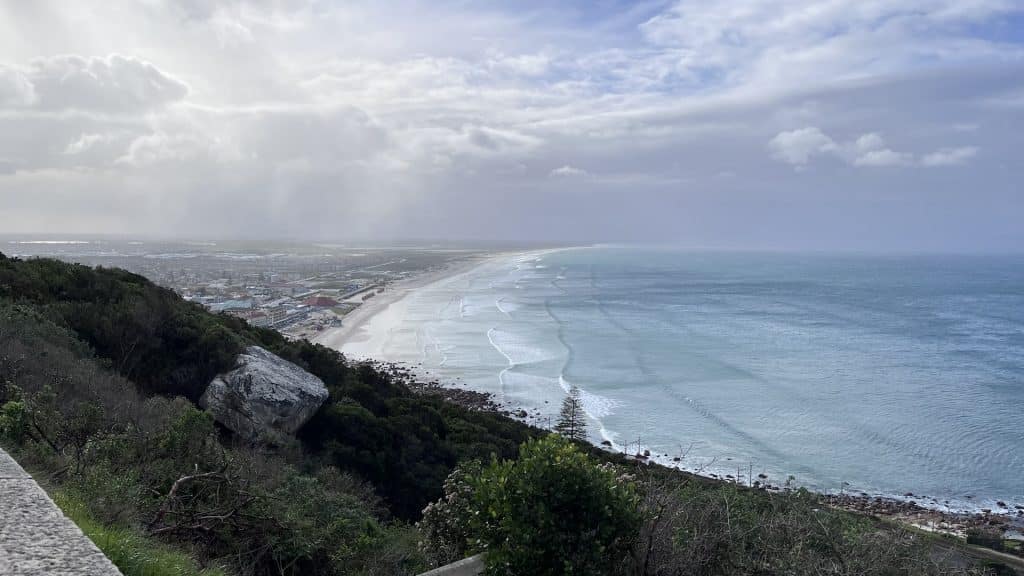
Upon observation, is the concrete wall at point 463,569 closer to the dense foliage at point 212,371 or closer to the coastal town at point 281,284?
the dense foliage at point 212,371

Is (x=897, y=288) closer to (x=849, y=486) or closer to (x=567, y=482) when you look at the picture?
(x=849, y=486)

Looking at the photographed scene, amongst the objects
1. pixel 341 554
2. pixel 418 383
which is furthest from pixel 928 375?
pixel 341 554

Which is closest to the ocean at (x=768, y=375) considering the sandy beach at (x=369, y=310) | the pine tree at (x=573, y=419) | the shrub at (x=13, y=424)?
the pine tree at (x=573, y=419)

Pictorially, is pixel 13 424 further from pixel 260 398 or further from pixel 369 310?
pixel 369 310

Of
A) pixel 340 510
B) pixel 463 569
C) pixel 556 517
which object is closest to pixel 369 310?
pixel 340 510

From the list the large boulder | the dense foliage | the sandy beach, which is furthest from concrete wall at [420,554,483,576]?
the sandy beach

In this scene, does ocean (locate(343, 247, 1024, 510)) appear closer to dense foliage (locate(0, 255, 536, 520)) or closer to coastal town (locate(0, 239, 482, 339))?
dense foliage (locate(0, 255, 536, 520))

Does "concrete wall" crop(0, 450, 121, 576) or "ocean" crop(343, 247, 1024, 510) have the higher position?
"concrete wall" crop(0, 450, 121, 576)
